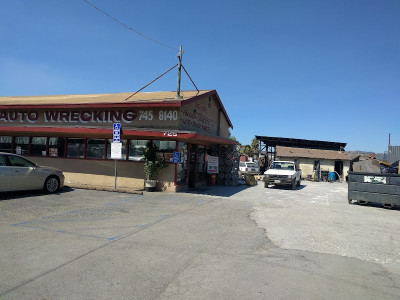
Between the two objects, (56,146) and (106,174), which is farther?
(56,146)

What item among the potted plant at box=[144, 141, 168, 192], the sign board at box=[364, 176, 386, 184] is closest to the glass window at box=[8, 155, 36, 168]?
the potted plant at box=[144, 141, 168, 192]

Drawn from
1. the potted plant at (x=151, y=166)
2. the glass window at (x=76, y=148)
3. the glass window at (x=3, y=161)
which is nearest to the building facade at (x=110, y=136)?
the glass window at (x=76, y=148)

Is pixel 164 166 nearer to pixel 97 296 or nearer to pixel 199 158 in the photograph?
pixel 199 158

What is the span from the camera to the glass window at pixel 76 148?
50.0 ft

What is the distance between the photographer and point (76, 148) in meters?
15.4

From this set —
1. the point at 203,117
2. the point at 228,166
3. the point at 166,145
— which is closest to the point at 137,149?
the point at 166,145

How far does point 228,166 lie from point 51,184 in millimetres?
10594

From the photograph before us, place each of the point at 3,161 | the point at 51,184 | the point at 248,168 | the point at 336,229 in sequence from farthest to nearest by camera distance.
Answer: the point at 248,168
the point at 51,184
the point at 3,161
the point at 336,229

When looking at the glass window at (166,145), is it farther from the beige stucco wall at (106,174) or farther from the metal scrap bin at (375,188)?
the metal scrap bin at (375,188)

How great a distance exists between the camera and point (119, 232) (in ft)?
21.3

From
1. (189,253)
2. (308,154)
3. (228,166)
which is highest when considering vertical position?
(308,154)

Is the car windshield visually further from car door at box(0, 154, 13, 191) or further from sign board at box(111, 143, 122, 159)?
car door at box(0, 154, 13, 191)

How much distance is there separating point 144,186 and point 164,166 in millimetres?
1445

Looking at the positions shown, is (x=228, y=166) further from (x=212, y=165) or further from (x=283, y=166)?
(x=283, y=166)
